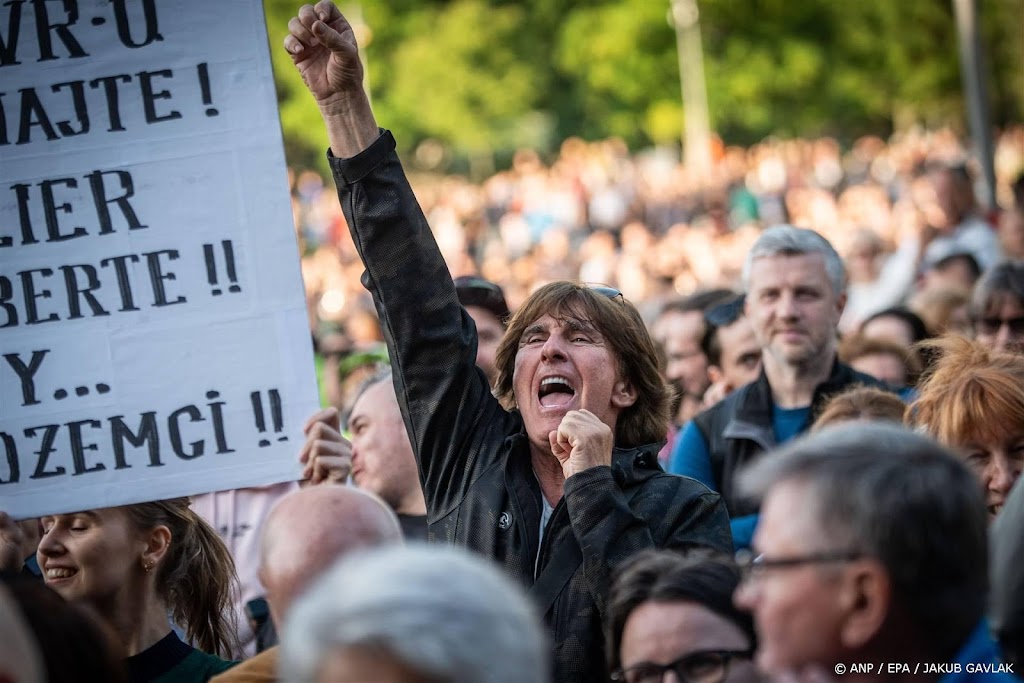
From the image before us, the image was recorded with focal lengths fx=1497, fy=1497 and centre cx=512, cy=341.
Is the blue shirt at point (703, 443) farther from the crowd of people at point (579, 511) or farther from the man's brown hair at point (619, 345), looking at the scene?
the man's brown hair at point (619, 345)

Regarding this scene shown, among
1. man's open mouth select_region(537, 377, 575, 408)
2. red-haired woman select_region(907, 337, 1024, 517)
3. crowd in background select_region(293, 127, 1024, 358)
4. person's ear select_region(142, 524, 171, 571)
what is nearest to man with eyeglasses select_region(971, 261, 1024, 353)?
crowd in background select_region(293, 127, 1024, 358)

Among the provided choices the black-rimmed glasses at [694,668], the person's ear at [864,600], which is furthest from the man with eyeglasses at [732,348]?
the person's ear at [864,600]

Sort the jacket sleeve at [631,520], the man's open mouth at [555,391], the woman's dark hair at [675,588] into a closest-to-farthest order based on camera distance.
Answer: the woman's dark hair at [675,588], the jacket sleeve at [631,520], the man's open mouth at [555,391]

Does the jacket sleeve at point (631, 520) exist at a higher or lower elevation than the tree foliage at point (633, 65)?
lower

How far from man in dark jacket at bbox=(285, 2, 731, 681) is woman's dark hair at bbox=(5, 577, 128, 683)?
3.76ft

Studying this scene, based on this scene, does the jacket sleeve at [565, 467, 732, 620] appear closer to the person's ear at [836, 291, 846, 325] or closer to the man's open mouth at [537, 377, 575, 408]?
the man's open mouth at [537, 377, 575, 408]

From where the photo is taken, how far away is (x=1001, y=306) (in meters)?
5.94

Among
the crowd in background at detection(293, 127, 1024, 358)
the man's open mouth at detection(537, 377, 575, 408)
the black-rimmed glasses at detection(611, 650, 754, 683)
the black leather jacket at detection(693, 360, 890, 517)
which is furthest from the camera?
the crowd in background at detection(293, 127, 1024, 358)

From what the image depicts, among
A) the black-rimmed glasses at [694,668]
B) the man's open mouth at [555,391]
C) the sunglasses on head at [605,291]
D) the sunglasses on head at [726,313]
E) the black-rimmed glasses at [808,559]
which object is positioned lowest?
the black-rimmed glasses at [694,668]

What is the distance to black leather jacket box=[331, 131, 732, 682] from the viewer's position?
12.2 ft

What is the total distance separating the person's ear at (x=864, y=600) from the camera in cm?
231

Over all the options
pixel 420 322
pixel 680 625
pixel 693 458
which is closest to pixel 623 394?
pixel 420 322

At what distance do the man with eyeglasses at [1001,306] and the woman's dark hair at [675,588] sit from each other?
3.18 metres

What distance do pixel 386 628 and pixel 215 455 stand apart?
2.19 metres
